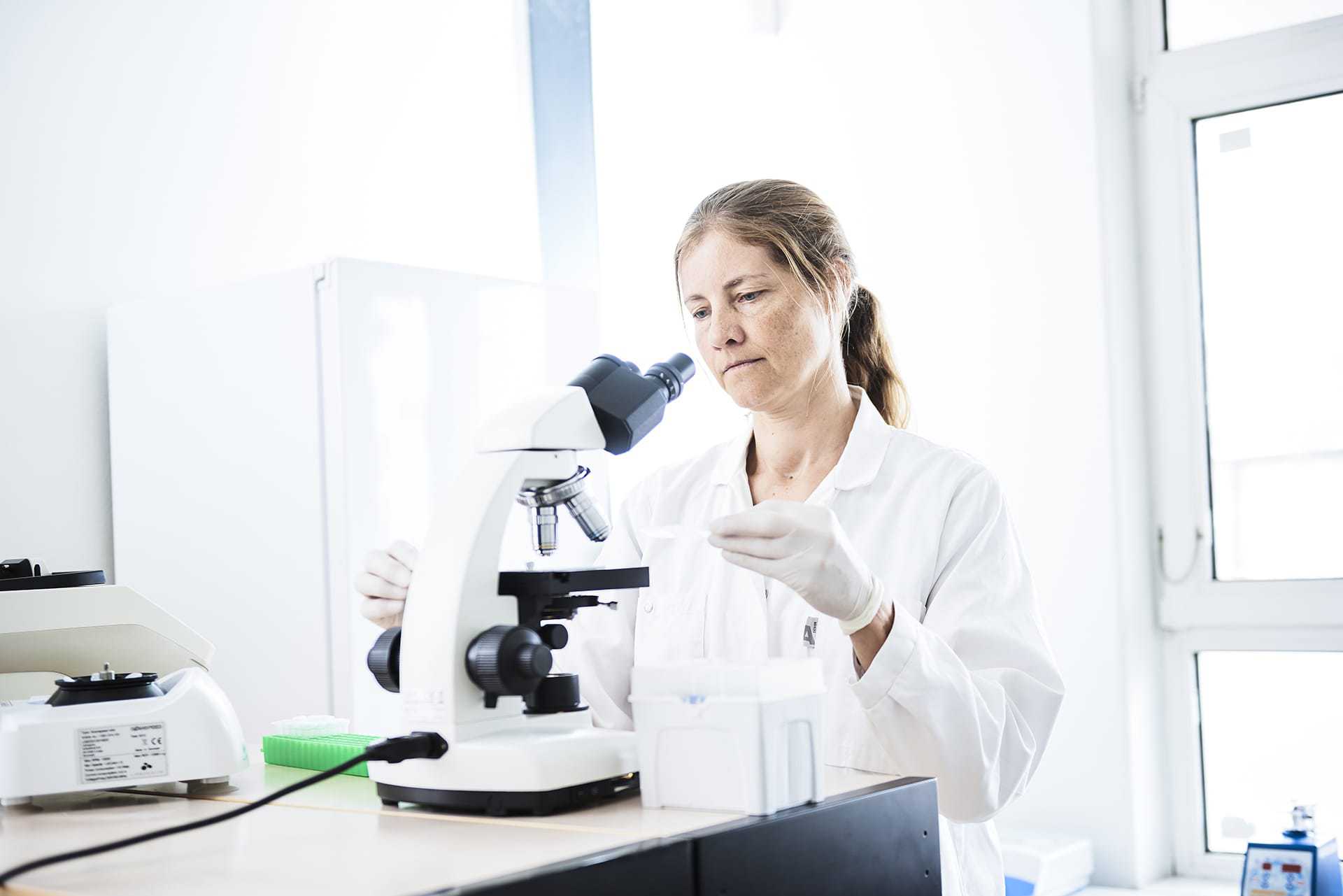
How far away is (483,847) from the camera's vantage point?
2.59 ft

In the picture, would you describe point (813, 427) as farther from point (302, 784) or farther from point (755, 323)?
point (302, 784)

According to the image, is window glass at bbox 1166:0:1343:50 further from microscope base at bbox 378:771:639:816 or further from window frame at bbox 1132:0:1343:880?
microscope base at bbox 378:771:639:816

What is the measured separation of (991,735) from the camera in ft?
3.90

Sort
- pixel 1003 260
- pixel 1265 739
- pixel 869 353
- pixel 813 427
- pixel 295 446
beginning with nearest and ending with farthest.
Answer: pixel 813 427 < pixel 869 353 < pixel 295 446 < pixel 1265 739 < pixel 1003 260

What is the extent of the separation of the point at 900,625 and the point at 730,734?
13.2 inches

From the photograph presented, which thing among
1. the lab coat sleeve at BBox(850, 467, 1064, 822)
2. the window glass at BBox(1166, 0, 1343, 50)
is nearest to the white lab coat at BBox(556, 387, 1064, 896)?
the lab coat sleeve at BBox(850, 467, 1064, 822)

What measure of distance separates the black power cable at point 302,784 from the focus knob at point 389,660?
64 mm

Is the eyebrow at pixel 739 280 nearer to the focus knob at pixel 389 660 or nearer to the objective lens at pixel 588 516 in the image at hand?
the objective lens at pixel 588 516

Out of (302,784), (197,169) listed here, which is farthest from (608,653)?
(197,169)

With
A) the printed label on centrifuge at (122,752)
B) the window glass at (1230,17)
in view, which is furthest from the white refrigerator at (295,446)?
the window glass at (1230,17)

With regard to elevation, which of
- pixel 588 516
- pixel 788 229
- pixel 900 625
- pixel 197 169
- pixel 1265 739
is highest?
pixel 197 169

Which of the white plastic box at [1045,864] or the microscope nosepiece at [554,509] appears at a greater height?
the microscope nosepiece at [554,509]

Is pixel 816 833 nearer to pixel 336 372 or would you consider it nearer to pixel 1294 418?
pixel 336 372

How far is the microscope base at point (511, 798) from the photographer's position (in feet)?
2.91
